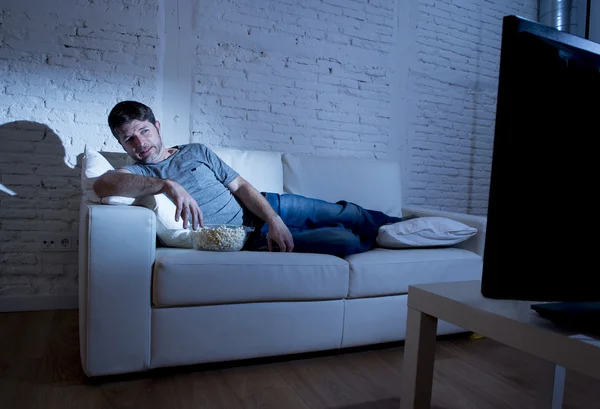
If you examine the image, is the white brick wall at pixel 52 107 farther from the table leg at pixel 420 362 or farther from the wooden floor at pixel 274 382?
the table leg at pixel 420 362

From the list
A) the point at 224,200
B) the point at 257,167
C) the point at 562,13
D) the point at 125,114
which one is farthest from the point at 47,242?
the point at 562,13

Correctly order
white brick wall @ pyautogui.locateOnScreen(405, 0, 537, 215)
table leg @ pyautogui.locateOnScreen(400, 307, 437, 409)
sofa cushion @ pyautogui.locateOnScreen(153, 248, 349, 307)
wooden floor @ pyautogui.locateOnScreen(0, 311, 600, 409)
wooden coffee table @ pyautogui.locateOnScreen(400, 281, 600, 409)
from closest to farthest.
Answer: wooden coffee table @ pyautogui.locateOnScreen(400, 281, 600, 409), table leg @ pyautogui.locateOnScreen(400, 307, 437, 409), wooden floor @ pyautogui.locateOnScreen(0, 311, 600, 409), sofa cushion @ pyautogui.locateOnScreen(153, 248, 349, 307), white brick wall @ pyautogui.locateOnScreen(405, 0, 537, 215)

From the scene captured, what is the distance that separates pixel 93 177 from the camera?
1.70 metres

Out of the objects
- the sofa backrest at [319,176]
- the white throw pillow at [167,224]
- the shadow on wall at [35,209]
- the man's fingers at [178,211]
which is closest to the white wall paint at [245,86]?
the shadow on wall at [35,209]

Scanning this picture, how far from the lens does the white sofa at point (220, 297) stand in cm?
143

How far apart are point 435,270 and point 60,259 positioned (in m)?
1.96

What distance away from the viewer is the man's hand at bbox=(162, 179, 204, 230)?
1613 mm

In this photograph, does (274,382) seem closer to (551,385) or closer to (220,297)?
(220,297)

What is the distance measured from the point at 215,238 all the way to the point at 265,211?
1.23 feet

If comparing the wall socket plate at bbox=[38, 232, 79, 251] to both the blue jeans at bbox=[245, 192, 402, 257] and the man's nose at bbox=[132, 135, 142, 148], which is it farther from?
the blue jeans at bbox=[245, 192, 402, 257]

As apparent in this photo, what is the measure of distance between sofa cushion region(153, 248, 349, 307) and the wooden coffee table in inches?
33.6

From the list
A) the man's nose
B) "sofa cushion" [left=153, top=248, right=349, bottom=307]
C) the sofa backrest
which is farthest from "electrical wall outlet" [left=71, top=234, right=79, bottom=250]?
"sofa cushion" [left=153, top=248, right=349, bottom=307]

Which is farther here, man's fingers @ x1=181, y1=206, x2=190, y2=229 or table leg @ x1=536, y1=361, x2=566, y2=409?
man's fingers @ x1=181, y1=206, x2=190, y2=229

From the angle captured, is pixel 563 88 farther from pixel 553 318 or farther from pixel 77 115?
pixel 77 115
